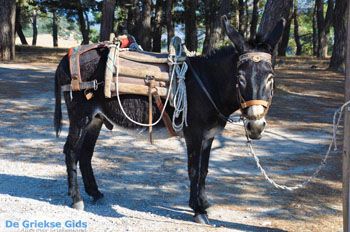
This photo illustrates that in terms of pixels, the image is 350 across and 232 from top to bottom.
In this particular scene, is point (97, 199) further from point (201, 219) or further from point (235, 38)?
point (235, 38)

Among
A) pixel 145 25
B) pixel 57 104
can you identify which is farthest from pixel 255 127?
pixel 145 25

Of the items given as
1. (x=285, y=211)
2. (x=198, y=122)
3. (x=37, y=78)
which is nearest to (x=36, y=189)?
(x=198, y=122)

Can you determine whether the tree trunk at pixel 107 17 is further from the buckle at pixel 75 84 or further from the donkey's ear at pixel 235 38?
the donkey's ear at pixel 235 38

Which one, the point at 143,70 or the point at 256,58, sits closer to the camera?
the point at 256,58

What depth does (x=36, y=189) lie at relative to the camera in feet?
20.0

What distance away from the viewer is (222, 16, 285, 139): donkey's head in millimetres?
4297

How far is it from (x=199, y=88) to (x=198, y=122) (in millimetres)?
355

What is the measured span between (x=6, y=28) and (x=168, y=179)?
13981 millimetres

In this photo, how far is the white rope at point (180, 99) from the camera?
492 centimetres

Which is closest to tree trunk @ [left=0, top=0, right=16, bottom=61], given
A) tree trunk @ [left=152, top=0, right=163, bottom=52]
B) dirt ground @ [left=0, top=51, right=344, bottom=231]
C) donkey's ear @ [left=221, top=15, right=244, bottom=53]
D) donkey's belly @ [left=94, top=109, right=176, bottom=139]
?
dirt ground @ [left=0, top=51, right=344, bottom=231]

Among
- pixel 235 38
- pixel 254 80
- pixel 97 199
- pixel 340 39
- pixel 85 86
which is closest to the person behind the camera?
pixel 254 80

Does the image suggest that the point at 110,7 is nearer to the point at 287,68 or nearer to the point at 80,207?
the point at 287,68

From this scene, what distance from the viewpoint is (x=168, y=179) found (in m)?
6.71

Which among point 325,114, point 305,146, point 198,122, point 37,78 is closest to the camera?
point 198,122
